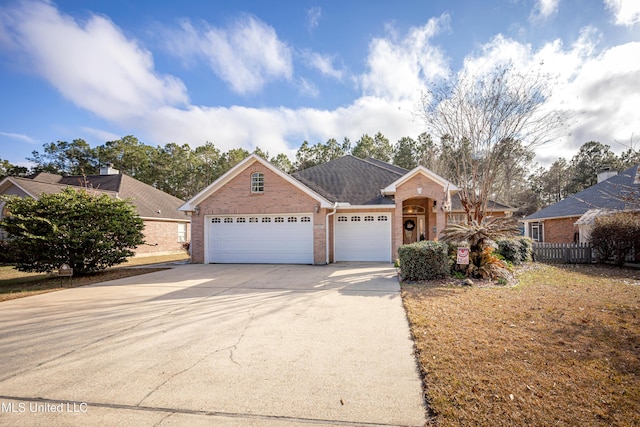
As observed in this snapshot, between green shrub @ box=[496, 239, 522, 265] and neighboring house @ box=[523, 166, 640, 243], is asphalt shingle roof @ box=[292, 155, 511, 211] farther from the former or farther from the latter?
neighboring house @ box=[523, 166, 640, 243]

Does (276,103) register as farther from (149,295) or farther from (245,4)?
(149,295)

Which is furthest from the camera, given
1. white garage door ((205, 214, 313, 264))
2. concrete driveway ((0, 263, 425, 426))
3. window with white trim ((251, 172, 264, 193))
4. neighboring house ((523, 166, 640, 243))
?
neighboring house ((523, 166, 640, 243))

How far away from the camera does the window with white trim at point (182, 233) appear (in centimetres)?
2327

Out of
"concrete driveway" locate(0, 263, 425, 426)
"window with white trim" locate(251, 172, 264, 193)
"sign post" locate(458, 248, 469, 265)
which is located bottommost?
"concrete driveway" locate(0, 263, 425, 426)

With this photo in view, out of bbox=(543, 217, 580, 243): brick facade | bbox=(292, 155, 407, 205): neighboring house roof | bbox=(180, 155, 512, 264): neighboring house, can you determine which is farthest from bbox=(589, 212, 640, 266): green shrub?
bbox=(292, 155, 407, 205): neighboring house roof

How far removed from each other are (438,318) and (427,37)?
39.0 feet

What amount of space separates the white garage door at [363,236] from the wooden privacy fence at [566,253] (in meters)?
7.95

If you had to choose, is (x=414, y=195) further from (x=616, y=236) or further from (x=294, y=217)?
(x=616, y=236)

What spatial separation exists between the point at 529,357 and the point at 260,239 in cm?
1191

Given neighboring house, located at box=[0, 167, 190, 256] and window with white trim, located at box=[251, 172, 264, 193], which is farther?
Answer: neighboring house, located at box=[0, 167, 190, 256]

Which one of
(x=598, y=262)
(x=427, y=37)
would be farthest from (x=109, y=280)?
(x=598, y=262)

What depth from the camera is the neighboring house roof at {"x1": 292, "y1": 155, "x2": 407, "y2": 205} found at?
14.6m

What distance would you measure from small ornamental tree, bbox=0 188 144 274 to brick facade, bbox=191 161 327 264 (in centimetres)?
330

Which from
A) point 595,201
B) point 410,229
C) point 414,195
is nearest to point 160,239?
point 410,229
